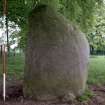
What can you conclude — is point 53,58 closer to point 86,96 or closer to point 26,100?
point 26,100

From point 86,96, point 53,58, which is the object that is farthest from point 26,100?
point 86,96

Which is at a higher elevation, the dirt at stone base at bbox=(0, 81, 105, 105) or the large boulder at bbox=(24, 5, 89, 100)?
the large boulder at bbox=(24, 5, 89, 100)

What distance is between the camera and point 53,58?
613 cm

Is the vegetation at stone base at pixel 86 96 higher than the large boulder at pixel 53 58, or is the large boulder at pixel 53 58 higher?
the large boulder at pixel 53 58

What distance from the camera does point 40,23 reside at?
646 cm

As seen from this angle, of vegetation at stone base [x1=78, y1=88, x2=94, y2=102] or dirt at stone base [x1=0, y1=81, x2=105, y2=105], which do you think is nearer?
dirt at stone base [x1=0, y1=81, x2=105, y2=105]

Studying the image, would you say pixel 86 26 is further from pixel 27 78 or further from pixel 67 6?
pixel 27 78

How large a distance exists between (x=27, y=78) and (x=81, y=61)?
1.25 m

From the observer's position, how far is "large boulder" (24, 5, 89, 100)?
6098mm

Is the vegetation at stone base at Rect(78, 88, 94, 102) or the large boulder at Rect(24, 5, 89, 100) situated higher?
the large boulder at Rect(24, 5, 89, 100)

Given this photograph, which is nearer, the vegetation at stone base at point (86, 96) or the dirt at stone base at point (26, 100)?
the dirt at stone base at point (26, 100)

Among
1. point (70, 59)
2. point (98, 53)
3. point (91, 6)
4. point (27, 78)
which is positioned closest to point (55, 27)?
point (70, 59)

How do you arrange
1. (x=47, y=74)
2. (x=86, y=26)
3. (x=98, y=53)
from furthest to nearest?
(x=98, y=53), (x=86, y=26), (x=47, y=74)

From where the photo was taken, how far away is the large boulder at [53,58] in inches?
240
